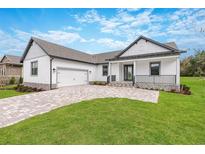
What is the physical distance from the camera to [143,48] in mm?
Answer: 15352

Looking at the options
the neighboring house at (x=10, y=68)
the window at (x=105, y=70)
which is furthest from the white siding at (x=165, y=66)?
the neighboring house at (x=10, y=68)

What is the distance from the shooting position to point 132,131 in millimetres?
3812

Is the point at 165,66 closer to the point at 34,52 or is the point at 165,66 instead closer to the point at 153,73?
the point at 153,73

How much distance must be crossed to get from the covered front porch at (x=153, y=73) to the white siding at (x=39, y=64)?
7.31 m

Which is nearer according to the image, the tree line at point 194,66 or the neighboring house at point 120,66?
the neighboring house at point 120,66

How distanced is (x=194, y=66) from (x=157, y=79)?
29241mm

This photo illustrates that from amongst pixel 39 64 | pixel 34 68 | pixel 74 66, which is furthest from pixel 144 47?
pixel 34 68

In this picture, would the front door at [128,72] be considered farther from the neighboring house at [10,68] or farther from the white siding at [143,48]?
the neighboring house at [10,68]

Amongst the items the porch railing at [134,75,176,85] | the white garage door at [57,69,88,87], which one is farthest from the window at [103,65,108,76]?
the porch railing at [134,75,176,85]

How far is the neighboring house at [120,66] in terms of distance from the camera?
13.3 m

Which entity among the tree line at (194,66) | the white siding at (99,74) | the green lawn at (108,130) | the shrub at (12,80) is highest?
the tree line at (194,66)

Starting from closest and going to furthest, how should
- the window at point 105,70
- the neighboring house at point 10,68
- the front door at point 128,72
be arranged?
the front door at point 128,72
the window at point 105,70
the neighboring house at point 10,68
